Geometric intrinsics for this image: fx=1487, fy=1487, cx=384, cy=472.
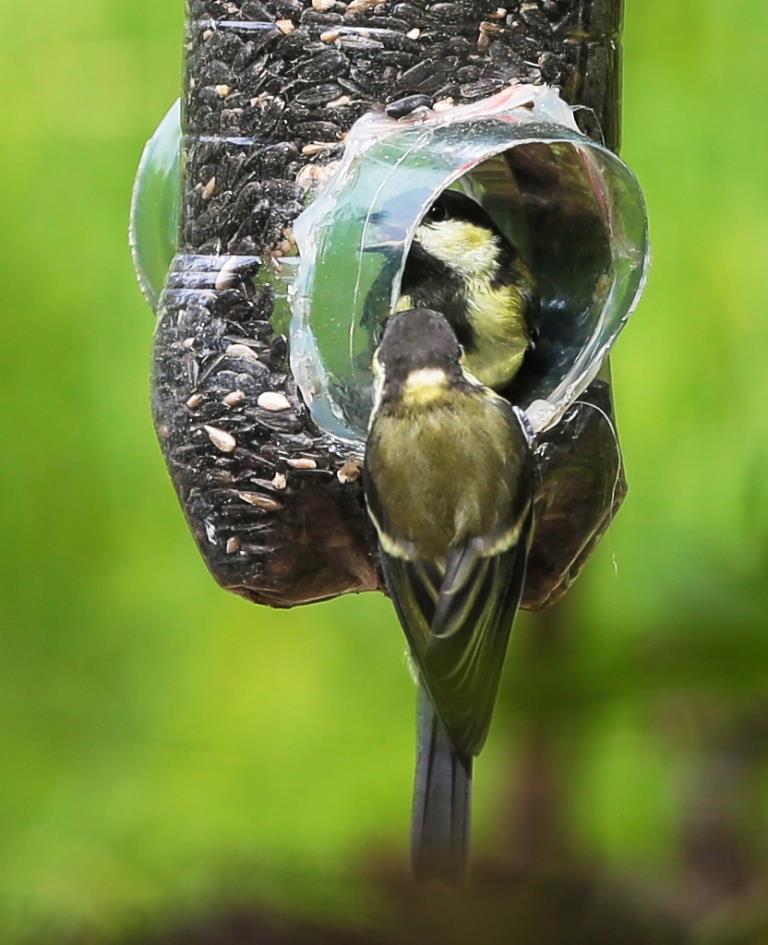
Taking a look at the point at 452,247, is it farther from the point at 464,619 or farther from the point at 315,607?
the point at 315,607

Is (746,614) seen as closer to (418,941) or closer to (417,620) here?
(417,620)

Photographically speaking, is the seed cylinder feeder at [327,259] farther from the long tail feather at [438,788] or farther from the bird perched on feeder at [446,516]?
the long tail feather at [438,788]

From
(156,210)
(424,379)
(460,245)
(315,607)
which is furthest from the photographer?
(315,607)

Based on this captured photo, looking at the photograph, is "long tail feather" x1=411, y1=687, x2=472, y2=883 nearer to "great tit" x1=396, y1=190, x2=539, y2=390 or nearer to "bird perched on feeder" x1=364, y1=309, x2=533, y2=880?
"bird perched on feeder" x1=364, y1=309, x2=533, y2=880

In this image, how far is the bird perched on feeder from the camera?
185cm

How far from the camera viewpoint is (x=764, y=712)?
2.71 metres

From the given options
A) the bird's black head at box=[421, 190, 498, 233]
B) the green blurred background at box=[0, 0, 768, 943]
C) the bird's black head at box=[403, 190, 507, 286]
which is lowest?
the green blurred background at box=[0, 0, 768, 943]

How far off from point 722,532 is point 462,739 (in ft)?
3.95

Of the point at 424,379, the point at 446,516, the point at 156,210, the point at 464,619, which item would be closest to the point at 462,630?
the point at 464,619

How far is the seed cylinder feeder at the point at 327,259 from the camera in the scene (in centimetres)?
196

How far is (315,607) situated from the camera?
3471 mm

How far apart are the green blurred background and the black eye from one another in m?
1.00

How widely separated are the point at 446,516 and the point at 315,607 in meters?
1.65

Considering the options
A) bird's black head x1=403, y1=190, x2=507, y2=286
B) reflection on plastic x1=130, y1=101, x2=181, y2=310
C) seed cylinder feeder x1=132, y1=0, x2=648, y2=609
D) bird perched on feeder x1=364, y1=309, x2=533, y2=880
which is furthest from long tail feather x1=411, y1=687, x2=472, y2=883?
reflection on plastic x1=130, y1=101, x2=181, y2=310
